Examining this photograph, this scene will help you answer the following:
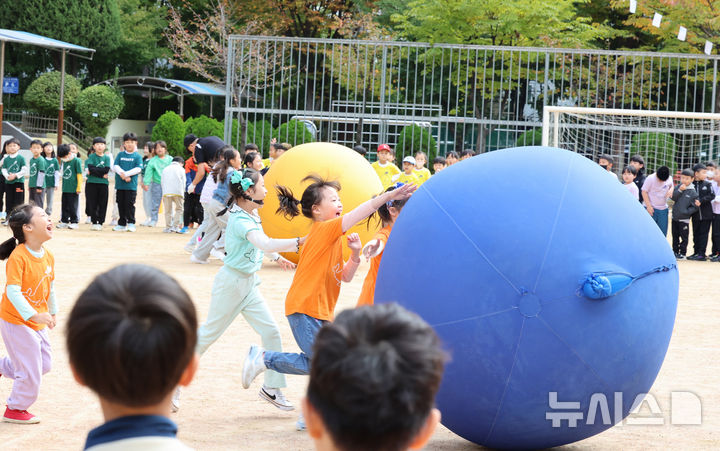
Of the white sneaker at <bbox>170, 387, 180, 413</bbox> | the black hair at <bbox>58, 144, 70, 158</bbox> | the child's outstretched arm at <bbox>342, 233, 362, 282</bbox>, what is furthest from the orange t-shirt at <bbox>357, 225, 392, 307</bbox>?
the black hair at <bbox>58, 144, 70, 158</bbox>

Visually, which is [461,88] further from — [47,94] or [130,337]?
[130,337]

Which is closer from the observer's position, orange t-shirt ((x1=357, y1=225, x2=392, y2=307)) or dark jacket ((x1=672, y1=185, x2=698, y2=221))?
orange t-shirt ((x1=357, y1=225, x2=392, y2=307))

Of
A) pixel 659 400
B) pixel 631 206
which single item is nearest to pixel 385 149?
pixel 659 400

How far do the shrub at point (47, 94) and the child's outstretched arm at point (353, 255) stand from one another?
111 ft

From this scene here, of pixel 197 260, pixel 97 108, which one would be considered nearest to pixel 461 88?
pixel 97 108

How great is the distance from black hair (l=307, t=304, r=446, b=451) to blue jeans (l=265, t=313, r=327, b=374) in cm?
379

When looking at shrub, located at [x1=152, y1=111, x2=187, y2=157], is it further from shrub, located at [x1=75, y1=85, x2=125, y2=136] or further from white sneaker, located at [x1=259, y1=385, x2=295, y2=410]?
white sneaker, located at [x1=259, y1=385, x2=295, y2=410]

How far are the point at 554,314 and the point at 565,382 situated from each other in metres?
0.38

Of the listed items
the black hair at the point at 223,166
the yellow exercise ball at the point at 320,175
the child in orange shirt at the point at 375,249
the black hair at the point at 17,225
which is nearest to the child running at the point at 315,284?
the child in orange shirt at the point at 375,249

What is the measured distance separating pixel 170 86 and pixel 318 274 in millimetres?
37003

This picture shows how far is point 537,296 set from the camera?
15.6 feet

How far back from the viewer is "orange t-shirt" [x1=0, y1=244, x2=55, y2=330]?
5.85 m

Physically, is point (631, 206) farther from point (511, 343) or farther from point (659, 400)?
point (659, 400)

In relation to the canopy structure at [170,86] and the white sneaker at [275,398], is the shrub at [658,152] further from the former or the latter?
the canopy structure at [170,86]
